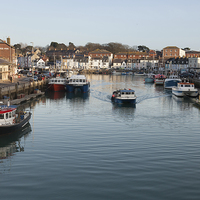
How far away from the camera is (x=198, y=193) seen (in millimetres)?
18078

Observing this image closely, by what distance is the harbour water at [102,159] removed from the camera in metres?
18.4

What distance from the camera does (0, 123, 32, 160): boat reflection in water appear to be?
26.6 metres

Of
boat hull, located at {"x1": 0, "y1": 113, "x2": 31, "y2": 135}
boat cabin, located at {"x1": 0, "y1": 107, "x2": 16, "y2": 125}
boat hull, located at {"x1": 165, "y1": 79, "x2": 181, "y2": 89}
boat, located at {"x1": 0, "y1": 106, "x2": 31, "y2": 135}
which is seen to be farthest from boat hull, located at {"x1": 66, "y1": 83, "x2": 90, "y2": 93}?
boat cabin, located at {"x1": 0, "y1": 107, "x2": 16, "y2": 125}

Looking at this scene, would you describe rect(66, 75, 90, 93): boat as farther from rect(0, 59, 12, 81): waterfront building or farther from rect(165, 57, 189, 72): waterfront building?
rect(165, 57, 189, 72): waterfront building

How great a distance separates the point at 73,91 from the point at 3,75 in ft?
57.0

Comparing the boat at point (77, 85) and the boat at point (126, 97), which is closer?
the boat at point (126, 97)

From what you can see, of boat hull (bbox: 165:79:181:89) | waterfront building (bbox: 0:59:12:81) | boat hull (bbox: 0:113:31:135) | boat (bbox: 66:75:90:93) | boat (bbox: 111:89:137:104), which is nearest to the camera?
boat hull (bbox: 0:113:31:135)

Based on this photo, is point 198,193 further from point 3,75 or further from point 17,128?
point 3,75

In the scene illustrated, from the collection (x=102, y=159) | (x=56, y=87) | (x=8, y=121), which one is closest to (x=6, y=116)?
(x=8, y=121)

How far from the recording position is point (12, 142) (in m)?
29.9

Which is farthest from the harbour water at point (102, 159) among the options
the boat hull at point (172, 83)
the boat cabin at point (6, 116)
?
the boat hull at point (172, 83)

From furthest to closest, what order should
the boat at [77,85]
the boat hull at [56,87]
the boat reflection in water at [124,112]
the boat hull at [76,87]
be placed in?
the boat hull at [56,87] < the boat at [77,85] < the boat hull at [76,87] < the boat reflection in water at [124,112]

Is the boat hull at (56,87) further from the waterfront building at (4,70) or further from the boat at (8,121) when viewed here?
the boat at (8,121)

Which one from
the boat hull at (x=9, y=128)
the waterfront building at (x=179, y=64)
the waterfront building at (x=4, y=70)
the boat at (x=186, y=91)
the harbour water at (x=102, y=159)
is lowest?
the harbour water at (x=102, y=159)
